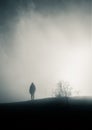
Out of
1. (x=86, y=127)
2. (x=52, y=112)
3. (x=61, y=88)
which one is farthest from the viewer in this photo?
(x=61, y=88)

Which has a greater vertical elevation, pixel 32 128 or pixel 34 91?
pixel 34 91

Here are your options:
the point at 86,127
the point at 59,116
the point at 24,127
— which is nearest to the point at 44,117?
the point at 59,116

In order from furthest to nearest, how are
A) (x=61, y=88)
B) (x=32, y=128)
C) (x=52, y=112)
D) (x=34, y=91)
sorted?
(x=61, y=88) < (x=34, y=91) < (x=52, y=112) < (x=32, y=128)

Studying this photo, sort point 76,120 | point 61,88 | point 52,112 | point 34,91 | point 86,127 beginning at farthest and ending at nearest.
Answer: point 61,88
point 34,91
point 52,112
point 76,120
point 86,127

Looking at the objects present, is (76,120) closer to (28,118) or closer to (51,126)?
(51,126)

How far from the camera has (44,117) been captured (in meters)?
14.0

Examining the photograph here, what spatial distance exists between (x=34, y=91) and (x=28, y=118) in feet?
72.3

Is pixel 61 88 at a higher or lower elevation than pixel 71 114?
higher

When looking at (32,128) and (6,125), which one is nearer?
(32,128)

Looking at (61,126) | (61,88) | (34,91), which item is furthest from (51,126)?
(61,88)

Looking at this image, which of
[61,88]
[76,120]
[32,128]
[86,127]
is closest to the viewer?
[86,127]

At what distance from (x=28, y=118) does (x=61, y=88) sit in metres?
93.7

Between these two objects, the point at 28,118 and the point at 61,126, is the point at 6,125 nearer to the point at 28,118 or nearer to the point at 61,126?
the point at 28,118

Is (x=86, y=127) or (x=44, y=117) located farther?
(x=44, y=117)
